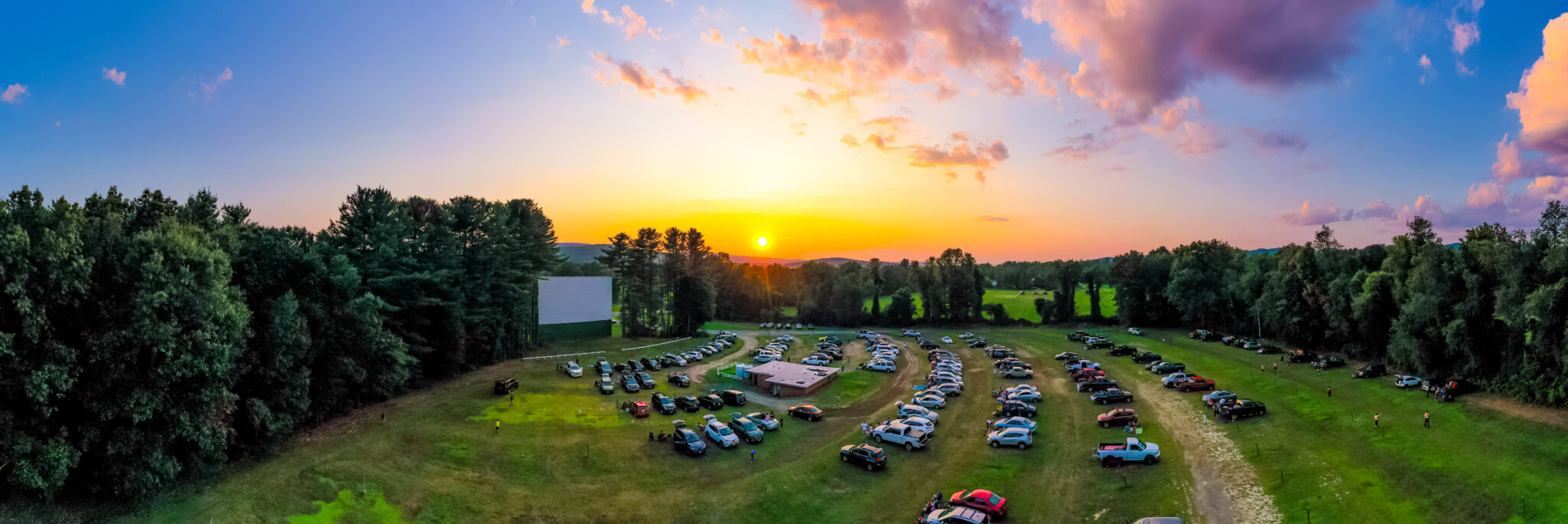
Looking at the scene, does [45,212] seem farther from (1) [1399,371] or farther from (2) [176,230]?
(1) [1399,371]

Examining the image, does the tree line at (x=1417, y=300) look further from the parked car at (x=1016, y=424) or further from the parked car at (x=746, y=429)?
the parked car at (x=746, y=429)

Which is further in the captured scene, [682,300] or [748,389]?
[682,300]

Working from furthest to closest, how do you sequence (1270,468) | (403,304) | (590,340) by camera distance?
(590,340), (403,304), (1270,468)

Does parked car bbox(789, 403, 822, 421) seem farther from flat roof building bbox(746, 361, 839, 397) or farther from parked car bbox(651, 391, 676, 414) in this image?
parked car bbox(651, 391, 676, 414)

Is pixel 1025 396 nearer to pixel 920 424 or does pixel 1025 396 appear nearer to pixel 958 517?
pixel 920 424

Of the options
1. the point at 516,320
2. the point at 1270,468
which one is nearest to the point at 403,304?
the point at 516,320

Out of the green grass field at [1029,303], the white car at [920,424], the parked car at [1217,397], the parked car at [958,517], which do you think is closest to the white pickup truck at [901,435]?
the white car at [920,424]
